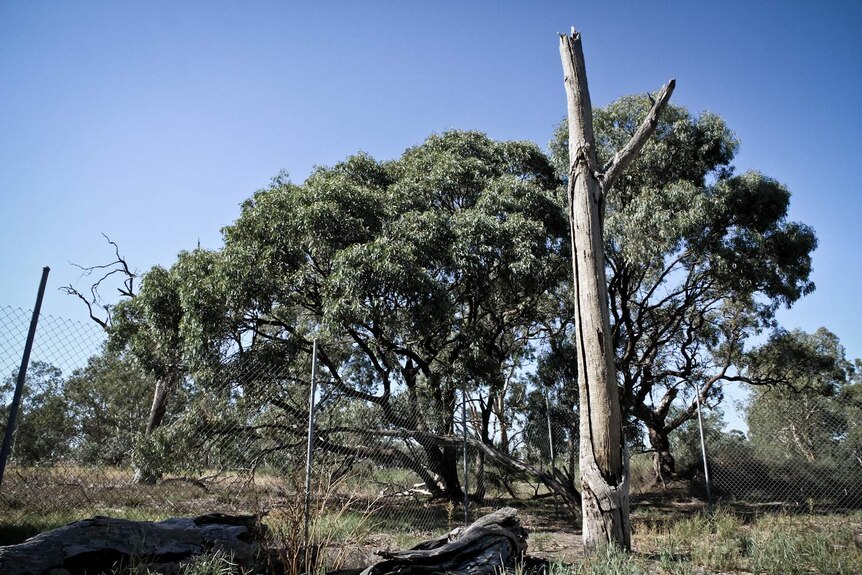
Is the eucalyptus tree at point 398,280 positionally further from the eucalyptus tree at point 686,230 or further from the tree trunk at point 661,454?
the tree trunk at point 661,454

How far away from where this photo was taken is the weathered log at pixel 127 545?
337 centimetres

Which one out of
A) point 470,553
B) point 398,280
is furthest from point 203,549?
point 398,280

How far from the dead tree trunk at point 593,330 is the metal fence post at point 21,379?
16.1 ft

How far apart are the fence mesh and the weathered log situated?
0.41m

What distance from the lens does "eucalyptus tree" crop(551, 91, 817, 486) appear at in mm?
12359

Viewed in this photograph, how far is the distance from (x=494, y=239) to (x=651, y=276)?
6888 millimetres

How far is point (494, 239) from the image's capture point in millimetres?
10312

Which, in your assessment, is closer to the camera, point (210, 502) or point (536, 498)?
point (210, 502)

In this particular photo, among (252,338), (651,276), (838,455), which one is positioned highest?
(651,276)

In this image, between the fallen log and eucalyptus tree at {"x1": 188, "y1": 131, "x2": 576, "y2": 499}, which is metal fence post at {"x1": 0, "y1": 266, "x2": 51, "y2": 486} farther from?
eucalyptus tree at {"x1": 188, "y1": 131, "x2": 576, "y2": 499}

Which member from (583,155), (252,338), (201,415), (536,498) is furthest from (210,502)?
(536,498)

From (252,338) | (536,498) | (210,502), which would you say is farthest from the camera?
(536,498)

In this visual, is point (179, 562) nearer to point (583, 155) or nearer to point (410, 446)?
point (583, 155)

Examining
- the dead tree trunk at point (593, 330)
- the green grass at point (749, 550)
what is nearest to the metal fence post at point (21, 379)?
the dead tree trunk at point (593, 330)
